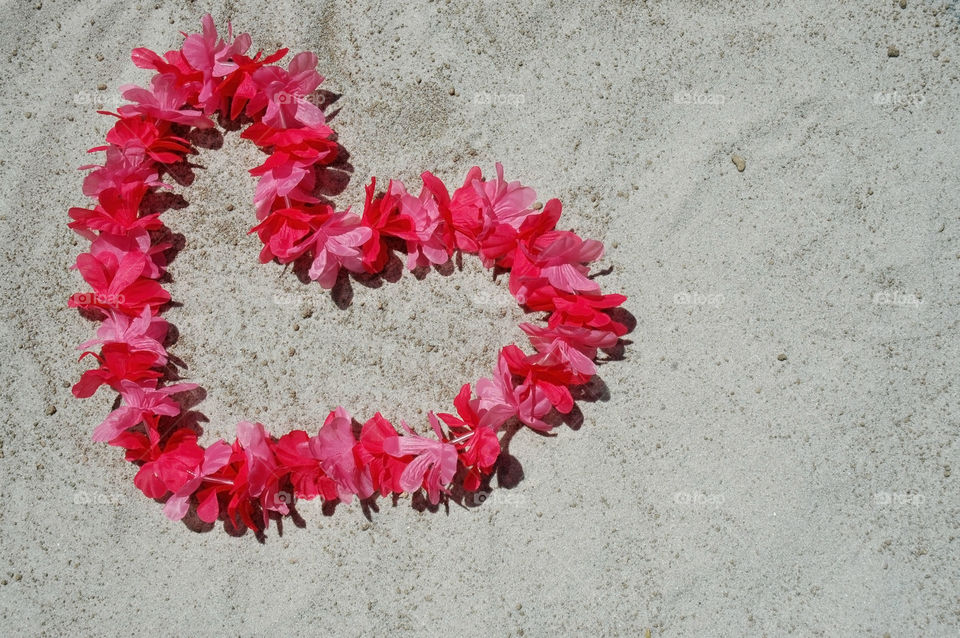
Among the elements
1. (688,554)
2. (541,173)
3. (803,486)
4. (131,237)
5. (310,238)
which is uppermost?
(541,173)

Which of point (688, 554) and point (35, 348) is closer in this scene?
point (688, 554)

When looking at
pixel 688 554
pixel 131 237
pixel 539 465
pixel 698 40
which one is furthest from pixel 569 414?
pixel 131 237

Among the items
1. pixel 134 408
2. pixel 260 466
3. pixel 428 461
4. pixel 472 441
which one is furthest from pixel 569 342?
pixel 134 408

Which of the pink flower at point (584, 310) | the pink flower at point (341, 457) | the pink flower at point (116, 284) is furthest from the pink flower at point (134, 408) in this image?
the pink flower at point (584, 310)

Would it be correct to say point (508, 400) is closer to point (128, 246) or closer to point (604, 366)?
point (604, 366)

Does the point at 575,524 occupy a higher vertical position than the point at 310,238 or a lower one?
lower

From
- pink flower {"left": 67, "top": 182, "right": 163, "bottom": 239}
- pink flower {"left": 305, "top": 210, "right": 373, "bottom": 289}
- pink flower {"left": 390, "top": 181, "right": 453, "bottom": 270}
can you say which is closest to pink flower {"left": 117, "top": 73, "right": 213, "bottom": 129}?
pink flower {"left": 67, "top": 182, "right": 163, "bottom": 239}

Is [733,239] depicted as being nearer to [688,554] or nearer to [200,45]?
[688,554]
